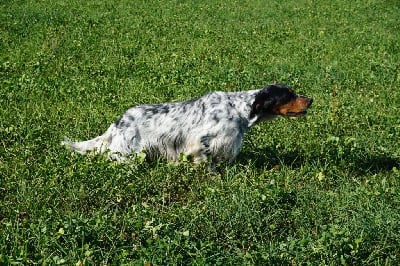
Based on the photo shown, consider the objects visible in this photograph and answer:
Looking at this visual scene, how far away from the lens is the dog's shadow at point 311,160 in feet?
22.5

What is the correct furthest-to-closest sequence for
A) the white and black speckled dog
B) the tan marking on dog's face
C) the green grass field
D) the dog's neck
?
the tan marking on dog's face < the dog's neck < the white and black speckled dog < the green grass field

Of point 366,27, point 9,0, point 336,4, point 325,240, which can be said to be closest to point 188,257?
point 325,240

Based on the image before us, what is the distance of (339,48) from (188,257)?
10.4 m

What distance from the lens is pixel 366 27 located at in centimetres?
1712

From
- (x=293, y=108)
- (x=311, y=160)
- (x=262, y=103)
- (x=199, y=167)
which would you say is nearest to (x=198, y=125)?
(x=199, y=167)

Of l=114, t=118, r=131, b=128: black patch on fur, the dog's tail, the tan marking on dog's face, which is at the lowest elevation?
the dog's tail

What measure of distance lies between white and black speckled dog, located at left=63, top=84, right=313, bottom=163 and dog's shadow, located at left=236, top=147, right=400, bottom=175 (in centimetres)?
44

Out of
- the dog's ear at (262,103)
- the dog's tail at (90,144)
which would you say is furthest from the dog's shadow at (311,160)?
the dog's tail at (90,144)

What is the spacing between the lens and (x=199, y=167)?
6.38 metres

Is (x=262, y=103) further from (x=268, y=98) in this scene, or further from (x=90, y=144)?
(x=90, y=144)

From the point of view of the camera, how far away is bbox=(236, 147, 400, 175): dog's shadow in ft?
22.5

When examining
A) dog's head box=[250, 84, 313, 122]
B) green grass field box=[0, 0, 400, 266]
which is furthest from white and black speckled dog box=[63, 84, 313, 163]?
green grass field box=[0, 0, 400, 266]

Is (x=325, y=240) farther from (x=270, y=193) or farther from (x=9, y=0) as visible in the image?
(x=9, y=0)

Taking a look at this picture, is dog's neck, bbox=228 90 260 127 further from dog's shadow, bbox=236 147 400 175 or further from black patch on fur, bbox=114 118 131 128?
black patch on fur, bbox=114 118 131 128
